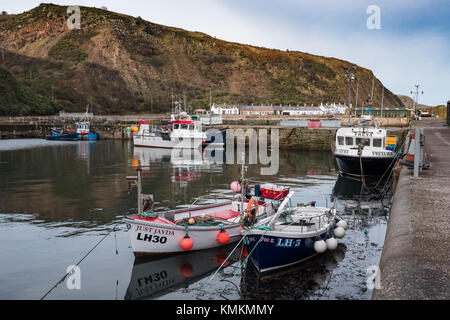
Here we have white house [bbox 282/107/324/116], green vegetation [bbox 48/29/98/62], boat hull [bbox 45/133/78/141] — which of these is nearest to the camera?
boat hull [bbox 45/133/78/141]

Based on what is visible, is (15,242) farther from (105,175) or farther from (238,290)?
(105,175)

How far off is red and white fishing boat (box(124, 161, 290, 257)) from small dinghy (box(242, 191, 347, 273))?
1649mm

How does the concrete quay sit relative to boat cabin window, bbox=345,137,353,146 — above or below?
below

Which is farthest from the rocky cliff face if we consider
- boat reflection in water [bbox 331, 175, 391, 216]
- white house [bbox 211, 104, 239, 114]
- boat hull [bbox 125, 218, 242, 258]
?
boat hull [bbox 125, 218, 242, 258]

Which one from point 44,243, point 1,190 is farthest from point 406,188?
point 1,190

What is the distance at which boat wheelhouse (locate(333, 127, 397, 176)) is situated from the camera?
2934 centimetres

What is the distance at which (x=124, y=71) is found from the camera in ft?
522

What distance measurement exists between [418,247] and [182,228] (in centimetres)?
748

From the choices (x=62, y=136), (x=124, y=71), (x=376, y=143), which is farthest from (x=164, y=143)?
(x=124, y=71)

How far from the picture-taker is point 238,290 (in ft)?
38.3

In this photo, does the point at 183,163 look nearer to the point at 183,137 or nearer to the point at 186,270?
the point at 183,137

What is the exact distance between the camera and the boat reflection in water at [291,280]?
37.0ft

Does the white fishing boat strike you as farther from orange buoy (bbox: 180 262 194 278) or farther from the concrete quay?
orange buoy (bbox: 180 262 194 278)
